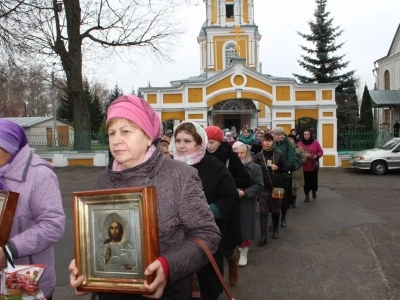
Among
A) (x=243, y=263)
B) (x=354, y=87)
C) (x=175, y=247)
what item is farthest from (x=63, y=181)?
(x=354, y=87)

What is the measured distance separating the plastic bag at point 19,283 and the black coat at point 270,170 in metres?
4.94

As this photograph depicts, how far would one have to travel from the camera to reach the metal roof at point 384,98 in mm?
30156

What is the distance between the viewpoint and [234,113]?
104 feet

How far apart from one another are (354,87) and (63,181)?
84.9ft

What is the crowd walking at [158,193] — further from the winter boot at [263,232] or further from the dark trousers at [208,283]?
the winter boot at [263,232]

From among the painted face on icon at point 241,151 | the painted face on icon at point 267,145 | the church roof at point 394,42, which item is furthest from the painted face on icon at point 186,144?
the church roof at point 394,42

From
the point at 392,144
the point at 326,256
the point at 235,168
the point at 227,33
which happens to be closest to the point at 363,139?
the point at 392,144

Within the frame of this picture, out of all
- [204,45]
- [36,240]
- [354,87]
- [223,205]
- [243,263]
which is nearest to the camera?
[36,240]

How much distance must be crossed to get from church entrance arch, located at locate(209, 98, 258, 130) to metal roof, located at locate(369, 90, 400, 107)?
8.49m

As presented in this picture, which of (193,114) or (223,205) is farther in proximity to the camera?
(193,114)

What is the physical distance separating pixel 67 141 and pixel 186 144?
723 inches

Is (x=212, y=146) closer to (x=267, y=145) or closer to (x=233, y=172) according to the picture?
(x=233, y=172)

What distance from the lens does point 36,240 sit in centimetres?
231

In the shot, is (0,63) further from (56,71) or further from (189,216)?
(189,216)
